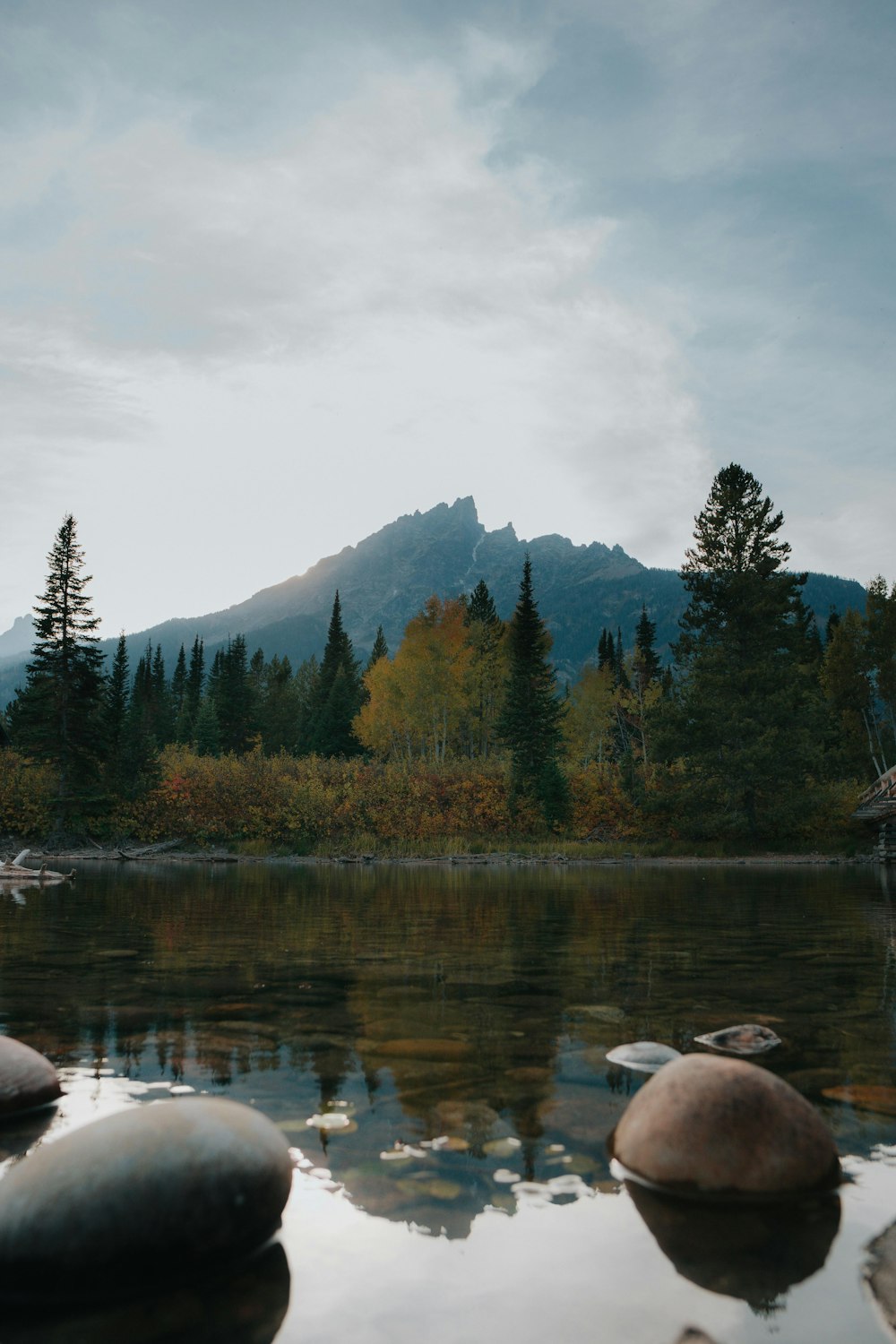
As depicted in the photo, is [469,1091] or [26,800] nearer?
[469,1091]

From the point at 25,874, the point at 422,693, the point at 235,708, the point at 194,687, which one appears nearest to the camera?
the point at 25,874

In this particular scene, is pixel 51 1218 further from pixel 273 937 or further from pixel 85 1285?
pixel 273 937

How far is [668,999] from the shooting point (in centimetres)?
587

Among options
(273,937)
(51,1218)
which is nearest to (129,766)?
(273,937)

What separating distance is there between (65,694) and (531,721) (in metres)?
21.0

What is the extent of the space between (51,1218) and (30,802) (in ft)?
118

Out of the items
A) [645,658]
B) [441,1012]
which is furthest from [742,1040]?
[645,658]

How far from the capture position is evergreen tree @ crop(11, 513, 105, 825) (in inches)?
1339

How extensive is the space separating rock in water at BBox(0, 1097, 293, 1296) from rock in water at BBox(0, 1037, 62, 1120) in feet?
4.18

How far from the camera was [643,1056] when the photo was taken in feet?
14.0

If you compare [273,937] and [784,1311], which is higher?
[784,1311]

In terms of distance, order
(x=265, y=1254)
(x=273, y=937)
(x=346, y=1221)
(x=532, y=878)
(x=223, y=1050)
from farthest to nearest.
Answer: (x=532, y=878)
(x=273, y=937)
(x=223, y=1050)
(x=346, y=1221)
(x=265, y=1254)

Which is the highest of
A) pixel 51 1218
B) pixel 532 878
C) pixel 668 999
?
pixel 51 1218

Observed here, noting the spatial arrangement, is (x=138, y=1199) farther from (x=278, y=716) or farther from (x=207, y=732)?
(x=278, y=716)
